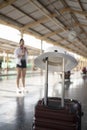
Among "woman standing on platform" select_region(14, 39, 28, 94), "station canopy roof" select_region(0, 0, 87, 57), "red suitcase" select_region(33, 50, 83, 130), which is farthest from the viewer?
"station canopy roof" select_region(0, 0, 87, 57)

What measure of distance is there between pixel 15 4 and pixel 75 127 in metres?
8.74

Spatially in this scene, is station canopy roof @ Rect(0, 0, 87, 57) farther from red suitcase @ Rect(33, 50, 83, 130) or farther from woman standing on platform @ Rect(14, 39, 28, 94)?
red suitcase @ Rect(33, 50, 83, 130)

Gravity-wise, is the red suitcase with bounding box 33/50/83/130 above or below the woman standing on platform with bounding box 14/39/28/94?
below

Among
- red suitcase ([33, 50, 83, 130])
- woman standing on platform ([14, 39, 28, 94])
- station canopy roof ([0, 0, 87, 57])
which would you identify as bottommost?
red suitcase ([33, 50, 83, 130])

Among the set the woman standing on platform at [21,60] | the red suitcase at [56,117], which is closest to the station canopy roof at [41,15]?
the woman standing on platform at [21,60]

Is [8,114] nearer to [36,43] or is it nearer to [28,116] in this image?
[28,116]

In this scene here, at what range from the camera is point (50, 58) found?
2939mm

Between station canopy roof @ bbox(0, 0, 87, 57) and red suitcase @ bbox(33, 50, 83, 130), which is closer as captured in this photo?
red suitcase @ bbox(33, 50, 83, 130)

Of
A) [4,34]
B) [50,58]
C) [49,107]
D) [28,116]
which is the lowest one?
[28,116]

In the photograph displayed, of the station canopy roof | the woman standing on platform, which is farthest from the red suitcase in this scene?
the station canopy roof

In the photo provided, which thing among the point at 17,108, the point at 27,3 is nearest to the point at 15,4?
the point at 27,3

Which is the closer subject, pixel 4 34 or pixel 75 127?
pixel 75 127

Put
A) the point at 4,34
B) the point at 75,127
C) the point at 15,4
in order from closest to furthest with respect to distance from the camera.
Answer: the point at 75,127, the point at 15,4, the point at 4,34

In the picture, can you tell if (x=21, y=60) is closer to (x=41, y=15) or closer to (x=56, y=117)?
(x=56, y=117)
